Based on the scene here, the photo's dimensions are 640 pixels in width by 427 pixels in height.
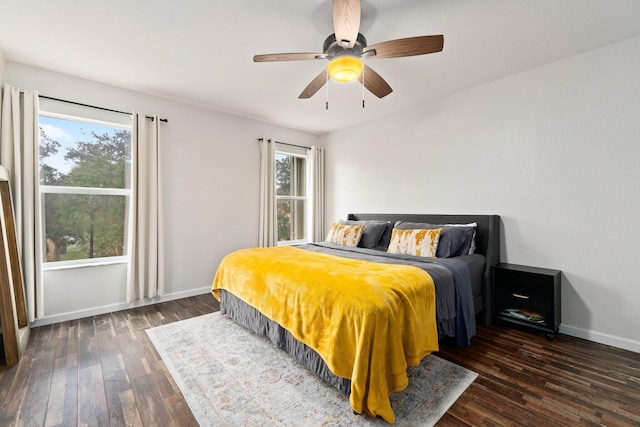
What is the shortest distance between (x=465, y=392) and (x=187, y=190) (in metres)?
3.69

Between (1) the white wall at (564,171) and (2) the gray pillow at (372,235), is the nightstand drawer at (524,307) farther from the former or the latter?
(2) the gray pillow at (372,235)

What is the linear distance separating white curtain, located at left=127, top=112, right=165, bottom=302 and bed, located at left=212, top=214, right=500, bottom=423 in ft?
3.11

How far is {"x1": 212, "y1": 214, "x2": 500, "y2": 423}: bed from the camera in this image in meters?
1.50

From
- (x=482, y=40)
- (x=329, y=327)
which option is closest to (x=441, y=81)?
(x=482, y=40)

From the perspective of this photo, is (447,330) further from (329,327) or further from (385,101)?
(385,101)

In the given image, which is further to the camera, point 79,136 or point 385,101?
point 385,101

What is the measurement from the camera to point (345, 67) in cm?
192

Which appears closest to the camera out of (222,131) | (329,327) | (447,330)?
(329,327)

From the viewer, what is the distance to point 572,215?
255 cm

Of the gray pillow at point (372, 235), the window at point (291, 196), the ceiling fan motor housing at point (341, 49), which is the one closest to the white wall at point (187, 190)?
the window at point (291, 196)

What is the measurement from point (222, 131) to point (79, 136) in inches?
63.9

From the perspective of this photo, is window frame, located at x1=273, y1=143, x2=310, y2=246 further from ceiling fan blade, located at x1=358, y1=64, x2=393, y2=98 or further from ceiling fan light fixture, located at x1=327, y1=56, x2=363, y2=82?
ceiling fan light fixture, located at x1=327, y1=56, x2=363, y2=82

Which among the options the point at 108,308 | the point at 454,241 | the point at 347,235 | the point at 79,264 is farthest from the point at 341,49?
the point at 108,308

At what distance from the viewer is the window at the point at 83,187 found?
2.89 metres
